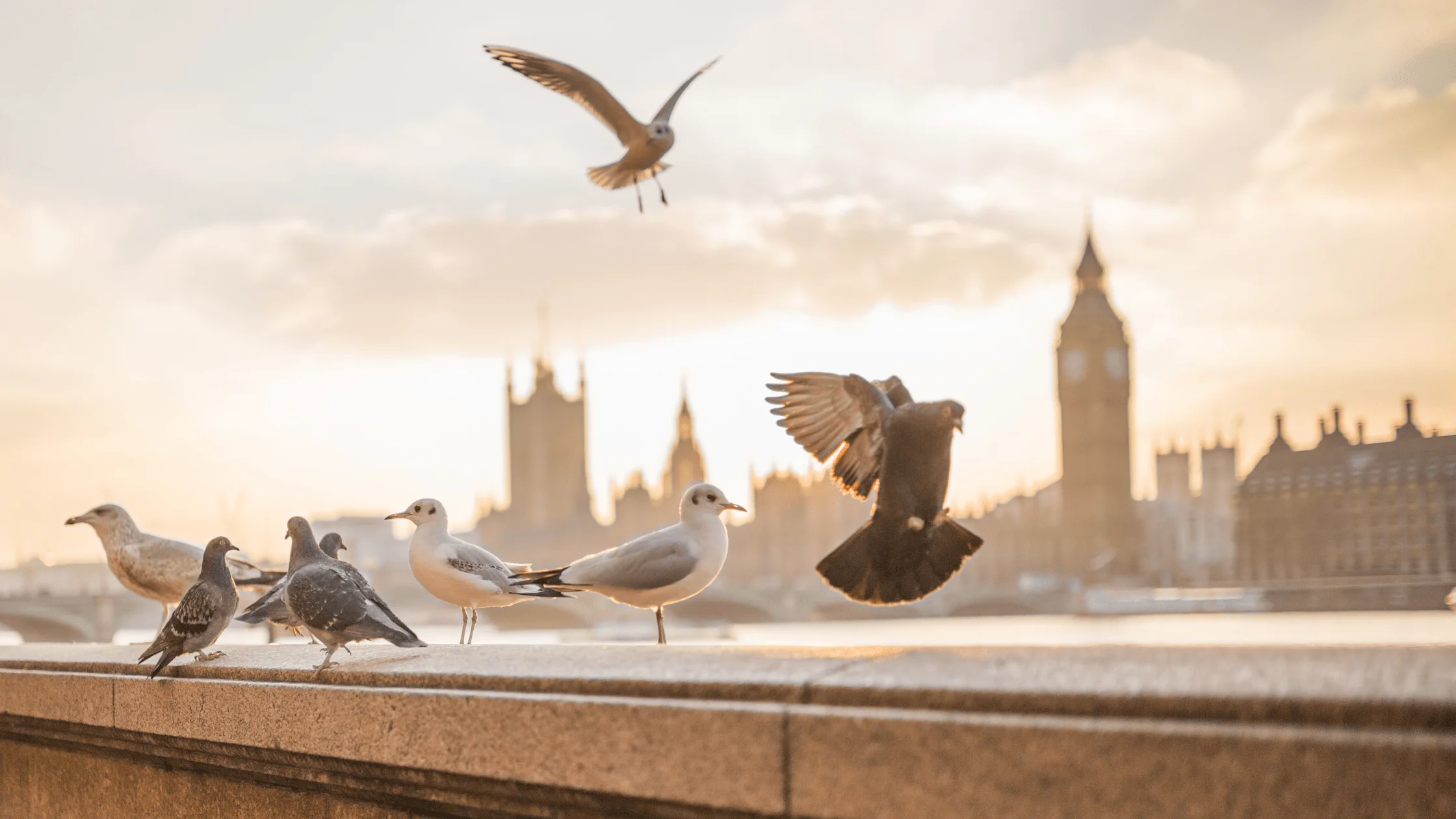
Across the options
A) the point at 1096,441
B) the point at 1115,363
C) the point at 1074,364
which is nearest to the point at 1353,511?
the point at 1096,441

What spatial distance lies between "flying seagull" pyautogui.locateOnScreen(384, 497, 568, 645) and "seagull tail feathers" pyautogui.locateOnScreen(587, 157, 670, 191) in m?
1.25

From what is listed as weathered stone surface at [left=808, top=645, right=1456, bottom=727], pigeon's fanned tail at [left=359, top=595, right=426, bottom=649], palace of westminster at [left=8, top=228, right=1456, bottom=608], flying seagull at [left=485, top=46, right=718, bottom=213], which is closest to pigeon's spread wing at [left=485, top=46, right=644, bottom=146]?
flying seagull at [left=485, top=46, right=718, bottom=213]

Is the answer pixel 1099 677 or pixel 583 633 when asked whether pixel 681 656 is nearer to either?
pixel 1099 677

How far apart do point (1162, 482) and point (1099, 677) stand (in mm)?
141100

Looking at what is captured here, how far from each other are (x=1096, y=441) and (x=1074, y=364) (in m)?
8.48

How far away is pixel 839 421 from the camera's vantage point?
351 cm

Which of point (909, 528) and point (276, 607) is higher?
point (909, 528)

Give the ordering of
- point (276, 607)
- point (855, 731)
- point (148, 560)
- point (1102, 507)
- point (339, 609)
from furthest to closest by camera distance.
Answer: point (1102, 507) < point (148, 560) < point (276, 607) < point (339, 609) < point (855, 731)

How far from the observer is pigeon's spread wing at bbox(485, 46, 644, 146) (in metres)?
4.34

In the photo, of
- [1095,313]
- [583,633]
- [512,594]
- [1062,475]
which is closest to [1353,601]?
[1062,475]

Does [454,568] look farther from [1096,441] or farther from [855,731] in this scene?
[1096,441]

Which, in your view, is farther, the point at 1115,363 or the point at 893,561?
the point at 1115,363

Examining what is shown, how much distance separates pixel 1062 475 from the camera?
12681 cm

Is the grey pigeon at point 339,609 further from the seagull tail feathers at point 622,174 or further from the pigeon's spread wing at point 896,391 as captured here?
the seagull tail feathers at point 622,174
